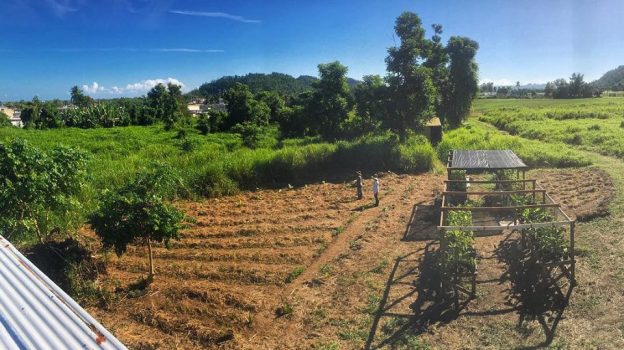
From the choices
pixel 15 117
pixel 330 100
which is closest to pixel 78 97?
pixel 15 117

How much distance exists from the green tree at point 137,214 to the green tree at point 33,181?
1292 millimetres

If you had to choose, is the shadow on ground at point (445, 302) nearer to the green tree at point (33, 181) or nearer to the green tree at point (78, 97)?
the green tree at point (33, 181)

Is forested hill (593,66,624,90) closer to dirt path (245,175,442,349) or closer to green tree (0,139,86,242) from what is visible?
dirt path (245,175,442,349)

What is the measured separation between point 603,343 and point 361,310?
3.67 m

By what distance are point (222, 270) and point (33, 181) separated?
4176mm

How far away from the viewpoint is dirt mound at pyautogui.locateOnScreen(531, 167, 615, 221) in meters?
11.3

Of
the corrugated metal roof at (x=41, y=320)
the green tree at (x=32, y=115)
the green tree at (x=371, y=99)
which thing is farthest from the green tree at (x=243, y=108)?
the corrugated metal roof at (x=41, y=320)

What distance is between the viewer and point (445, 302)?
7301 millimetres

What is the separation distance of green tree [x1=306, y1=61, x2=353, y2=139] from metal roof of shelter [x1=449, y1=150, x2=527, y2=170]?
10171 mm

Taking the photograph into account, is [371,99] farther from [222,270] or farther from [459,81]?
[459,81]

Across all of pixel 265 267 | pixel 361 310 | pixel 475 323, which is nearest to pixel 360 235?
pixel 265 267

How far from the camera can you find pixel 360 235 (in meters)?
10.8

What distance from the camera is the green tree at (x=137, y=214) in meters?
7.62

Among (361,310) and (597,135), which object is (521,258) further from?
(597,135)
